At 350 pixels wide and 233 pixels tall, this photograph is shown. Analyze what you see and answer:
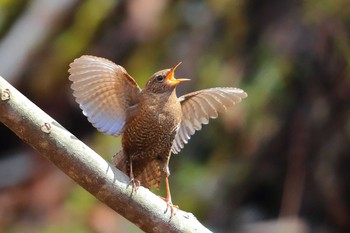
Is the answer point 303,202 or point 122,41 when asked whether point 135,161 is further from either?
point 122,41

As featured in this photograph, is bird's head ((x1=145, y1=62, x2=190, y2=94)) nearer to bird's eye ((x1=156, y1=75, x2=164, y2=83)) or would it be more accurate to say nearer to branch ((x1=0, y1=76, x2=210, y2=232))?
bird's eye ((x1=156, y1=75, x2=164, y2=83))

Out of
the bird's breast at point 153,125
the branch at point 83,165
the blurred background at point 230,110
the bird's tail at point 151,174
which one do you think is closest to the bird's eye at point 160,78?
the bird's breast at point 153,125

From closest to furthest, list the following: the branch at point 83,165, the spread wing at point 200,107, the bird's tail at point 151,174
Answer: the branch at point 83,165, the spread wing at point 200,107, the bird's tail at point 151,174

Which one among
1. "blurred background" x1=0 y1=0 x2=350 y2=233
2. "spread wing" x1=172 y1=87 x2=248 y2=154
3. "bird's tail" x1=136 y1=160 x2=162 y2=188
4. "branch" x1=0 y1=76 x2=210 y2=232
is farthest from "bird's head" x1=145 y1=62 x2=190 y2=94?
"blurred background" x1=0 y1=0 x2=350 y2=233

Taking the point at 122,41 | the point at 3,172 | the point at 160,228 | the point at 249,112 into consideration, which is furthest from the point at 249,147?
the point at 160,228

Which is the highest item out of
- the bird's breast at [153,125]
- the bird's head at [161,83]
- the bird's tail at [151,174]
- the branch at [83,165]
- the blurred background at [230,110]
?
the blurred background at [230,110]

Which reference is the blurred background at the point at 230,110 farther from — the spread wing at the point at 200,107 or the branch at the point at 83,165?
the branch at the point at 83,165

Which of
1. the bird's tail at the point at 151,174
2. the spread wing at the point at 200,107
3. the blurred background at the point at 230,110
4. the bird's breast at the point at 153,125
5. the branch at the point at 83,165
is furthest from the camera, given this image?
the blurred background at the point at 230,110

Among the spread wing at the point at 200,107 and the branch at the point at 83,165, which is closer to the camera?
the branch at the point at 83,165

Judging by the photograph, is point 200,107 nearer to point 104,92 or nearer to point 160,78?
point 160,78
